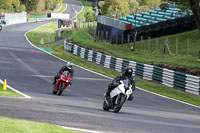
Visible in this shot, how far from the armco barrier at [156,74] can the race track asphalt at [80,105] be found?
2.74 meters

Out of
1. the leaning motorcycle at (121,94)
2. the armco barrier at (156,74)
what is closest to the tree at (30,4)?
the armco barrier at (156,74)

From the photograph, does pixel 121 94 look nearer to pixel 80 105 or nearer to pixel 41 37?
pixel 80 105

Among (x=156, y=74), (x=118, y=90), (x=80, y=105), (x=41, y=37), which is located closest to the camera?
(x=118, y=90)

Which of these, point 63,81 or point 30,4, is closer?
point 63,81

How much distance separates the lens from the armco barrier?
2670 centimetres

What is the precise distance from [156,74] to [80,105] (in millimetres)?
14723

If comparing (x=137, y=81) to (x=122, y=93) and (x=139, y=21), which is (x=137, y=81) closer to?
(x=122, y=93)

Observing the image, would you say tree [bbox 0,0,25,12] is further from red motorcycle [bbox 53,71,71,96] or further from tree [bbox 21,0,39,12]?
red motorcycle [bbox 53,71,71,96]

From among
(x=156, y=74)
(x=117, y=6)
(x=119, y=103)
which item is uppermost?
(x=119, y=103)

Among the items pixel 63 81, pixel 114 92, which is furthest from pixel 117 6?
pixel 114 92

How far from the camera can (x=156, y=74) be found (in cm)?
3106

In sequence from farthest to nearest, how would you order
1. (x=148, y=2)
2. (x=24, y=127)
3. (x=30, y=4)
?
1. (x=30, y=4)
2. (x=148, y=2)
3. (x=24, y=127)

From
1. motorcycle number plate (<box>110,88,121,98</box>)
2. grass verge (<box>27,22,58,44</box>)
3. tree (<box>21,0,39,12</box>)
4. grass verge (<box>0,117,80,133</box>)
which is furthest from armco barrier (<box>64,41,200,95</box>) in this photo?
tree (<box>21,0,39,12</box>)

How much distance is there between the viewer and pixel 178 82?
Result: 2828 centimetres
